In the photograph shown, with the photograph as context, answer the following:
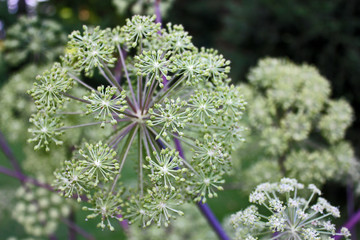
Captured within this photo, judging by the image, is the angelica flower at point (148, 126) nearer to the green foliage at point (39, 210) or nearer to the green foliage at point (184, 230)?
the green foliage at point (39, 210)

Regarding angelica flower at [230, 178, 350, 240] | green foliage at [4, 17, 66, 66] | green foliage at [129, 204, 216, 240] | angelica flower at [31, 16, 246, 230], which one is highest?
green foliage at [4, 17, 66, 66]

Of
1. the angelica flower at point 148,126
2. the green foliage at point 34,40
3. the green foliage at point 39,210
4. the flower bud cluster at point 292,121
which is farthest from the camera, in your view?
the green foliage at point 34,40

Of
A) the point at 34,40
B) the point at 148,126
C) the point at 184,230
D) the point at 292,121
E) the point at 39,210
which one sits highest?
the point at 34,40

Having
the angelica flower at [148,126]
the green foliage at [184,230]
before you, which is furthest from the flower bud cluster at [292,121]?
the angelica flower at [148,126]

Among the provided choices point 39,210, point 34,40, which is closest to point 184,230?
point 39,210

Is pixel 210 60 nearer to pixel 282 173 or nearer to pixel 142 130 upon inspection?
pixel 142 130

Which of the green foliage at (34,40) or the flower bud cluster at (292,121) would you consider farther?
the green foliage at (34,40)

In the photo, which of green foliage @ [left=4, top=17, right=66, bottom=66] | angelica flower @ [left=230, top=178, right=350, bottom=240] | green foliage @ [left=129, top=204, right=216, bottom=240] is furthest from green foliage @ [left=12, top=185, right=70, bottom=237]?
angelica flower @ [left=230, top=178, right=350, bottom=240]

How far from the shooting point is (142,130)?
1.84 metres

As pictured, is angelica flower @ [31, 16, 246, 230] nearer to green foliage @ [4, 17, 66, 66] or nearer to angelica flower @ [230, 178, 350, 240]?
angelica flower @ [230, 178, 350, 240]

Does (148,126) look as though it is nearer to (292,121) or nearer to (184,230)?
(292,121)

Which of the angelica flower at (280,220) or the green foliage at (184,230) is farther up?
the green foliage at (184,230)

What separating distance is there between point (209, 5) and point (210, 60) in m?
15.7

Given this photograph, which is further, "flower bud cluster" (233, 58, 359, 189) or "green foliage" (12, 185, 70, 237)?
"green foliage" (12, 185, 70, 237)
